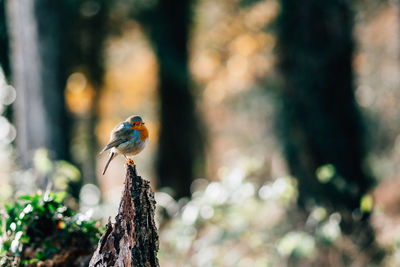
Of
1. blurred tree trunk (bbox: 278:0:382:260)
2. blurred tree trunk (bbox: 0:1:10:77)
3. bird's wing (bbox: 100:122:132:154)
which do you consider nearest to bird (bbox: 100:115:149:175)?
bird's wing (bbox: 100:122:132:154)

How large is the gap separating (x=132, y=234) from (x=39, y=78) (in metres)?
4.16

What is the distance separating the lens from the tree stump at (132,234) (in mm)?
1822

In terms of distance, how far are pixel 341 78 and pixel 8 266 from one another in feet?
15.2

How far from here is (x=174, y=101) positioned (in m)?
9.75

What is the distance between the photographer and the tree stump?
5.98 ft

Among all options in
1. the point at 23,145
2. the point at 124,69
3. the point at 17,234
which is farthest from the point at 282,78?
the point at 124,69

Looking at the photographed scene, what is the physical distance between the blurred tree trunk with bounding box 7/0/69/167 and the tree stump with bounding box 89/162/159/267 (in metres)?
3.82

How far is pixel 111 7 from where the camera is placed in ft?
34.6

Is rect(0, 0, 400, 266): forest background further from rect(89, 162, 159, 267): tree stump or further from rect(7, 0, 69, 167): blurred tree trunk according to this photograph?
rect(89, 162, 159, 267): tree stump

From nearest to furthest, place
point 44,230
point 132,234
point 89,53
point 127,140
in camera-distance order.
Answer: point 132,234, point 44,230, point 127,140, point 89,53

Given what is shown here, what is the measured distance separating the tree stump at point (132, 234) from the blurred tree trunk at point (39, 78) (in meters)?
3.82

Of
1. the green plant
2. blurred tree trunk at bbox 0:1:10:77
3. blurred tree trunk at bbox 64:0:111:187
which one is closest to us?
the green plant

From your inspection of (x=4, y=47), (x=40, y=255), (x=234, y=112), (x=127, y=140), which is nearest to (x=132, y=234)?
(x=40, y=255)

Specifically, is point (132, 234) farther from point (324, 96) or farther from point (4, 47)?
A: point (4, 47)
